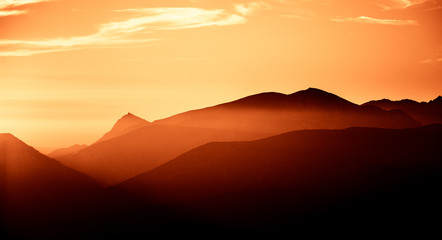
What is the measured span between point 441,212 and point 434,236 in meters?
13.9

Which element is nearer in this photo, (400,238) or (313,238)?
(400,238)

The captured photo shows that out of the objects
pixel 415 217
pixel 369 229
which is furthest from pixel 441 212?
pixel 369 229

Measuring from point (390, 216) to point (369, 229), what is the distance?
32.2ft

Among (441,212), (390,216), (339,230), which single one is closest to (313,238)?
(339,230)

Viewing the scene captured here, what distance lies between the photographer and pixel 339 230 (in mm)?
198875

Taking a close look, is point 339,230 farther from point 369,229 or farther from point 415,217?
point 415,217

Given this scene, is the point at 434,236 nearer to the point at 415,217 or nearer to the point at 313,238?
the point at 415,217

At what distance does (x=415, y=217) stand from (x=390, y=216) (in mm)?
8792

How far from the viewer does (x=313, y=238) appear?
198 meters

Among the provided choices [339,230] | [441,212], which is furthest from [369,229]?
[441,212]

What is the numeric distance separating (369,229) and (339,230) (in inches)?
381

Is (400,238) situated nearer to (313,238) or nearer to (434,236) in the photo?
(434,236)

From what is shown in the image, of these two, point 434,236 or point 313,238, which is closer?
point 434,236

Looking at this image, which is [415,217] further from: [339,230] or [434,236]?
[339,230]
